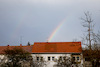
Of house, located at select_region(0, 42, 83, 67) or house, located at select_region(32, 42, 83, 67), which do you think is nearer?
house, located at select_region(0, 42, 83, 67)

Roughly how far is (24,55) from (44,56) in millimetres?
10501

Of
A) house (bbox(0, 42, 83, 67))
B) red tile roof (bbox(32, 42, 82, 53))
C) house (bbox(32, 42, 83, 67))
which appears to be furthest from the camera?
red tile roof (bbox(32, 42, 82, 53))

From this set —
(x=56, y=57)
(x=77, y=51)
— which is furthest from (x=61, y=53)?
(x=77, y=51)

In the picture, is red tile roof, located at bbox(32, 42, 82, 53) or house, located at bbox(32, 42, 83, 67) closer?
house, located at bbox(32, 42, 83, 67)

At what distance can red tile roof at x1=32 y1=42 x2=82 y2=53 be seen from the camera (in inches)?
1566

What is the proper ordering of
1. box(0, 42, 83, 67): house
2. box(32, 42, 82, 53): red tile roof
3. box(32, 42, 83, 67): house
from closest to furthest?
1. box(0, 42, 83, 67): house
2. box(32, 42, 83, 67): house
3. box(32, 42, 82, 53): red tile roof

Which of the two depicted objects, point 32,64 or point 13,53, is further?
point 32,64

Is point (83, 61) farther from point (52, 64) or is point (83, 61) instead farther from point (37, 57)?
point (37, 57)

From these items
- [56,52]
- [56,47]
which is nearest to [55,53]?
[56,52]

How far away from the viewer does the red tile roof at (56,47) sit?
39.8 m

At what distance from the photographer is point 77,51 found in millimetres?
39281

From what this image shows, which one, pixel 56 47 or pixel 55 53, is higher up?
pixel 56 47

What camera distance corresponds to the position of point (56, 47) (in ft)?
137

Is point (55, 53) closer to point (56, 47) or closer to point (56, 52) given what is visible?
point (56, 52)
